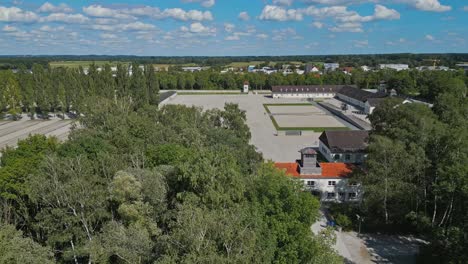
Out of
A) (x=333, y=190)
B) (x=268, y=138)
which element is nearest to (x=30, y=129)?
(x=268, y=138)

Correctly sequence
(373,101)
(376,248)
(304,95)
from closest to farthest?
(376,248), (373,101), (304,95)

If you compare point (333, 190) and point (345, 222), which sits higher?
point (333, 190)

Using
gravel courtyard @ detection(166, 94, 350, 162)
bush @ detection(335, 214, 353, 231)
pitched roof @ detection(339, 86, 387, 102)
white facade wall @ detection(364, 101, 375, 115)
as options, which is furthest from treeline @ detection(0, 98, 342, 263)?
pitched roof @ detection(339, 86, 387, 102)

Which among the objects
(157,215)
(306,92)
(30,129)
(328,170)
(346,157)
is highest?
(306,92)

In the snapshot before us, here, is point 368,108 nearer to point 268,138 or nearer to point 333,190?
point 268,138

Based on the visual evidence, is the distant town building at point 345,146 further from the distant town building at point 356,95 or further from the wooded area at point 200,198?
the distant town building at point 356,95

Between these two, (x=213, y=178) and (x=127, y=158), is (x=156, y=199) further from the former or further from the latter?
(x=127, y=158)
